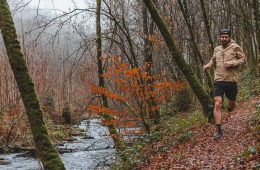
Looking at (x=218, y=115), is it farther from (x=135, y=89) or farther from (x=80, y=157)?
(x=80, y=157)

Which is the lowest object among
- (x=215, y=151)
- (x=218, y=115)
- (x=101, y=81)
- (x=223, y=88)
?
(x=215, y=151)

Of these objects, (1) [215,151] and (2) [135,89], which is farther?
(2) [135,89]

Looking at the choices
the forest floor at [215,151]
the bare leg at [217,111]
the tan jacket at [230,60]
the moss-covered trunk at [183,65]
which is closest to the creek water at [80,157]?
the forest floor at [215,151]

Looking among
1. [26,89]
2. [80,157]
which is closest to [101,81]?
[80,157]

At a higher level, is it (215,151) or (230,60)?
(230,60)

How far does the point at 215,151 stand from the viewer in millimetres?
7086

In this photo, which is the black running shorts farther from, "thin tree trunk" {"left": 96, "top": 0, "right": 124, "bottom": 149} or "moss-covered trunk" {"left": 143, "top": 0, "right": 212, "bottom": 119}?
"thin tree trunk" {"left": 96, "top": 0, "right": 124, "bottom": 149}

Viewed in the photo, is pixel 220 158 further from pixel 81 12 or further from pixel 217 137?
pixel 81 12

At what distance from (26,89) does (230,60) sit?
4013mm

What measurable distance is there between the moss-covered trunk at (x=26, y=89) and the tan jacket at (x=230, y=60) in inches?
143

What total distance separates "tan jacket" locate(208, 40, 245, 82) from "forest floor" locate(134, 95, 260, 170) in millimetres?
1120

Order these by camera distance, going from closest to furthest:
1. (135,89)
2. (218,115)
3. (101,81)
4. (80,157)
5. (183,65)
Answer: (218,115), (183,65), (135,89), (101,81), (80,157)

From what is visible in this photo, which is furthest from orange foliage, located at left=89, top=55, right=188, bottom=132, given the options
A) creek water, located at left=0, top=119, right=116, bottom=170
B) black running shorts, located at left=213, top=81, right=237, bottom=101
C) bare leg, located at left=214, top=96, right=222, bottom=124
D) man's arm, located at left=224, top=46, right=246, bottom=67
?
man's arm, located at left=224, top=46, right=246, bottom=67

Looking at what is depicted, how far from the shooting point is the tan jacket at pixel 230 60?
773 cm
